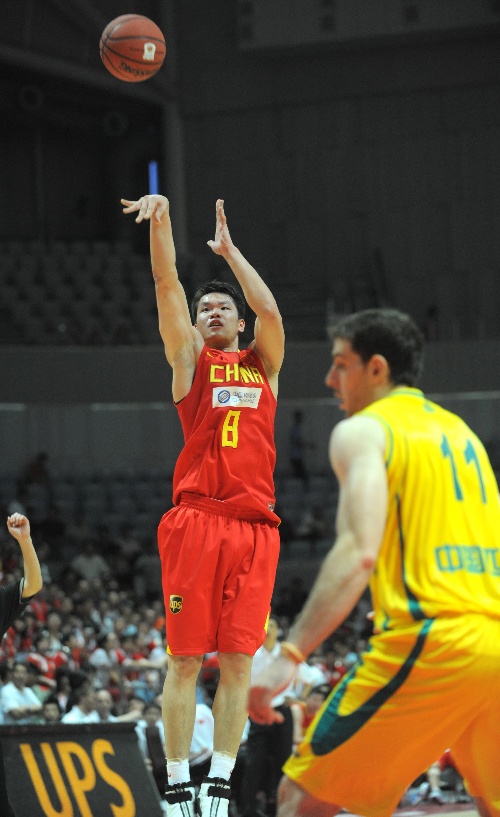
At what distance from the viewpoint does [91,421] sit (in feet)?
79.9

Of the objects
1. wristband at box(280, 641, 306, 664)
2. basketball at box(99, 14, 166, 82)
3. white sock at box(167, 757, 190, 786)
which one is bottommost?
white sock at box(167, 757, 190, 786)

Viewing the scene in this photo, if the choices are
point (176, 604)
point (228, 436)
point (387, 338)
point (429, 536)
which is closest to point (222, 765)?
point (176, 604)

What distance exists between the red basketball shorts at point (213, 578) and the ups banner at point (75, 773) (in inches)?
73.5

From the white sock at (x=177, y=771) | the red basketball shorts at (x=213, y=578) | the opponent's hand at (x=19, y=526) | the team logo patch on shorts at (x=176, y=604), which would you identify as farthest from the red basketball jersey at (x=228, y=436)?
the white sock at (x=177, y=771)

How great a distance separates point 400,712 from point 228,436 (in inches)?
101

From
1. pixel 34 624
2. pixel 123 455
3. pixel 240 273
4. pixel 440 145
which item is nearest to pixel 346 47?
pixel 440 145

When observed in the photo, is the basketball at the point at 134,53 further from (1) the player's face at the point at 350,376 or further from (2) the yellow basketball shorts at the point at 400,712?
(2) the yellow basketball shorts at the point at 400,712

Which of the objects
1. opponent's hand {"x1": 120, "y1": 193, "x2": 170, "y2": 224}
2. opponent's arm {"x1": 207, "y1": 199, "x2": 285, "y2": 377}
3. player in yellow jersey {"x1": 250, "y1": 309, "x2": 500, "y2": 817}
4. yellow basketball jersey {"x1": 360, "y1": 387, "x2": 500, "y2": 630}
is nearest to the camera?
player in yellow jersey {"x1": 250, "y1": 309, "x2": 500, "y2": 817}

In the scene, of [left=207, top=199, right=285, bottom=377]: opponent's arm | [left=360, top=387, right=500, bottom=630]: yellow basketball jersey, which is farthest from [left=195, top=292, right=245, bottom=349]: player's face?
[left=360, top=387, right=500, bottom=630]: yellow basketball jersey

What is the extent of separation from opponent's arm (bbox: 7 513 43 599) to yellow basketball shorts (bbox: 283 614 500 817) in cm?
345

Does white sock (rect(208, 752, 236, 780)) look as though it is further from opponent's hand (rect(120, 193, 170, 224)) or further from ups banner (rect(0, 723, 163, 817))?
opponent's hand (rect(120, 193, 170, 224))

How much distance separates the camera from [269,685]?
3490 millimetres

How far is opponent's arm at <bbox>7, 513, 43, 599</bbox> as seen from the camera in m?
6.86

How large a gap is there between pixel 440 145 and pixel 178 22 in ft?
20.9
